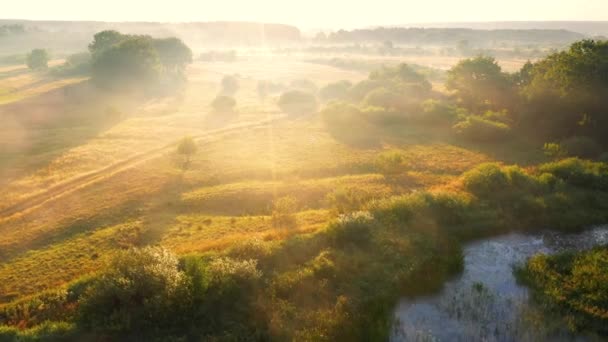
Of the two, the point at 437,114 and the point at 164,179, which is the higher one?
the point at 437,114

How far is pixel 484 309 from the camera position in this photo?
86.9 ft

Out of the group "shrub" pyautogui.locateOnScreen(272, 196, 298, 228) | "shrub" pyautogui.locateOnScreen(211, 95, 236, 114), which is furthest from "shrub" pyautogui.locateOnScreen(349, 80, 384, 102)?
"shrub" pyautogui.locateOnScreen(272, 196, 298, 228)

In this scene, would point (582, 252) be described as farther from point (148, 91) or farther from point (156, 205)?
point (148, 91)

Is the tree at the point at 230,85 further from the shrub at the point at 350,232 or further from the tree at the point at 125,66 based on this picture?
the shrub at the point at 350,232

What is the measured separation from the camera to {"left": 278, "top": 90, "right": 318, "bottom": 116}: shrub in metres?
105

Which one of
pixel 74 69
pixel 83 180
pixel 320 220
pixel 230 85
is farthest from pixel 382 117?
pixel 74 69

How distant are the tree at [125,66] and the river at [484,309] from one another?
116 m

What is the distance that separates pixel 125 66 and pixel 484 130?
10506cm

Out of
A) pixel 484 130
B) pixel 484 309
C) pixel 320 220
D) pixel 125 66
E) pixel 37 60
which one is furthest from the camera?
pixel 37 60

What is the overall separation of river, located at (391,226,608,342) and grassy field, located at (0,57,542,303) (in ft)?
42.3

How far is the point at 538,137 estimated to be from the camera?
6644cm

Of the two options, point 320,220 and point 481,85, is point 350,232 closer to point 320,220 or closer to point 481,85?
point 320,220

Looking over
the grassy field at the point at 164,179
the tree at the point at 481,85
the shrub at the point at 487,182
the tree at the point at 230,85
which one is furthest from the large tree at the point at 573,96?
the tree at the point at 230,85

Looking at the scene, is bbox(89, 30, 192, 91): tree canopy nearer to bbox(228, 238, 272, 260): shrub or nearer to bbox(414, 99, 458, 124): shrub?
bbox(414, 99, 458, 124): shrub
